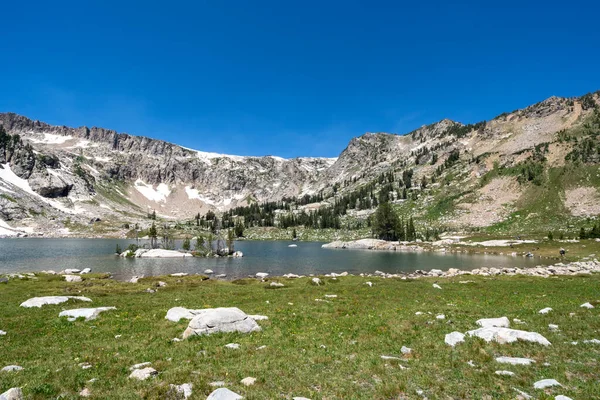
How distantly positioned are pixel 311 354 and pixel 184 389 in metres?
6.33

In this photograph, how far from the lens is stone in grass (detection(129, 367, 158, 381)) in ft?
42.4

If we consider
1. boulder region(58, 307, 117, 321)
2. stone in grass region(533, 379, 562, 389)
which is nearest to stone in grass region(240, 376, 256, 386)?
stone in grass region(533, 379, 562, 389)

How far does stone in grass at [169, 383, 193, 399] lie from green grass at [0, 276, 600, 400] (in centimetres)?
27

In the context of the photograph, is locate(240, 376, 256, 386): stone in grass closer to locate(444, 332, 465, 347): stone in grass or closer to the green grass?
the green grass

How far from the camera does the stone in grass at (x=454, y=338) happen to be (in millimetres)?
16786

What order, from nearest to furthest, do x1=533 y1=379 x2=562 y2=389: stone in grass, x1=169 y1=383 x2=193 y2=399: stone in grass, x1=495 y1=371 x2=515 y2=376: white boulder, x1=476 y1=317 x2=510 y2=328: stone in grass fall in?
x1=169 y1=383 x2=193 y2=399: stone in grass → x1=533 y1=379 x2=562 y2=389: stone in grass → x1=495 y1=371 x2=515 y2=376: white boulder → x1=476 y1=317 x2=510 y2=328: stone in grass

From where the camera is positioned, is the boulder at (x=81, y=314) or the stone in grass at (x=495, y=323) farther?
the boulder at (x=81, y=314)

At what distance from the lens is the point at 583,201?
173250 millimetres

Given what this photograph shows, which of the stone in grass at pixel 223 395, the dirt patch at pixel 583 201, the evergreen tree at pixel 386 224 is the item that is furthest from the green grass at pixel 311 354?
the dirt patch at pixel 583 201

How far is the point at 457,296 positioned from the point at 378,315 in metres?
15.1

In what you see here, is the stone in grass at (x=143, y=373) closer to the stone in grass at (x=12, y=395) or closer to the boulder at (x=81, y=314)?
the stone in grass at (x=12, y=395)

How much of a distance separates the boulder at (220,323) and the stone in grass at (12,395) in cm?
867

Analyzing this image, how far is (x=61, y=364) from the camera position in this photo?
1489 cm

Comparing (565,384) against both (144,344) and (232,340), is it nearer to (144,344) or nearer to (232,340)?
(232,340)
